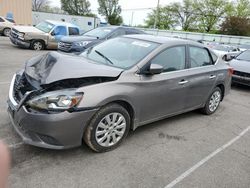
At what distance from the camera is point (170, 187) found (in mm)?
3014

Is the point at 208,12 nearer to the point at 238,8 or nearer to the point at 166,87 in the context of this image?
the point at 238,8

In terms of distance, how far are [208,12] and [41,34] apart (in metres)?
53.2

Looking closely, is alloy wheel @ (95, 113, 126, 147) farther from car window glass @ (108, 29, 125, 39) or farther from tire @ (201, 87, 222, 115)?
car window glass @ (108, 29, 125, 39)

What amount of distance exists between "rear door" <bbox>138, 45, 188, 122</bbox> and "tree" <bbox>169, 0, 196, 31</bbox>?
60.3 meters

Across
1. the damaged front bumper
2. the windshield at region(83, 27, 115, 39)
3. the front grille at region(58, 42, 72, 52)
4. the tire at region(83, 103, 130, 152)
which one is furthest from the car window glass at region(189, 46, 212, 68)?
the front grille at region(58, 42, 72, 52)

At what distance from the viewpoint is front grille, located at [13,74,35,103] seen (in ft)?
11.1

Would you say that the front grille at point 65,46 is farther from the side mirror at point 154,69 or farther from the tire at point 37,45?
the side mirror at point 154,69

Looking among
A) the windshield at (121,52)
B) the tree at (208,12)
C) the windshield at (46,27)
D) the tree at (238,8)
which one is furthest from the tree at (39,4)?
the windshield at (121,52)

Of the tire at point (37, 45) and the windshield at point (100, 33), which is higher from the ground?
the windshield at point (100, 33)

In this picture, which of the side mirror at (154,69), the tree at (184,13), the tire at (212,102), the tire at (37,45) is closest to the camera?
the side mirror at (154,69)

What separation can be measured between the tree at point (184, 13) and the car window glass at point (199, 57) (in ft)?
194

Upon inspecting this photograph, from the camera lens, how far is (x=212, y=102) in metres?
5.62

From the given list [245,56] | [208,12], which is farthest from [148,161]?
[208,12]

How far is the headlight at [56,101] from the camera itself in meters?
3.06
